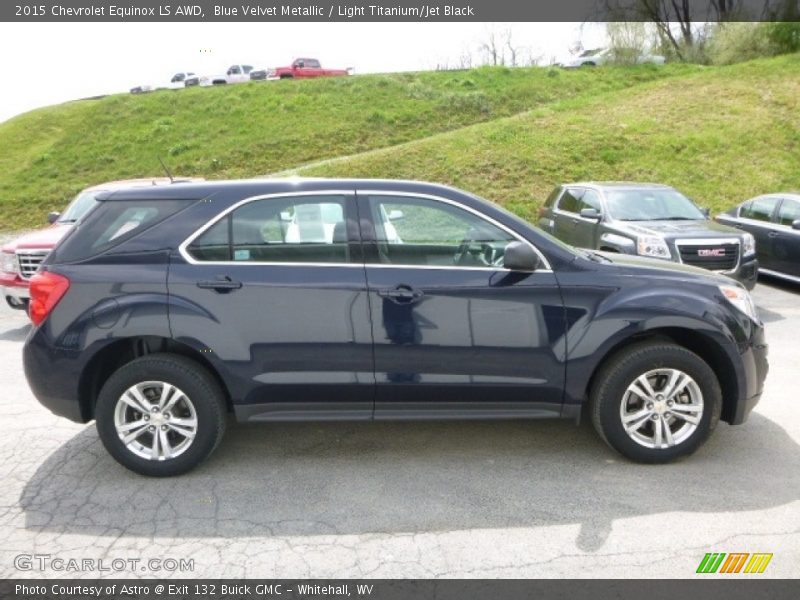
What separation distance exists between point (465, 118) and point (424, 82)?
5.02 metres

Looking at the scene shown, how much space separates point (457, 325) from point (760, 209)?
27.4 ft

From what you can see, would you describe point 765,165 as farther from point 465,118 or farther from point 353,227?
point 353,227

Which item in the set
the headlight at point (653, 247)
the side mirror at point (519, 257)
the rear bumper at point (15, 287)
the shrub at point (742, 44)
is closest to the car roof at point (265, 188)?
the side mirror at point (519, 257)

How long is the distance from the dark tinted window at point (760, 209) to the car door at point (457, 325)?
7.74m

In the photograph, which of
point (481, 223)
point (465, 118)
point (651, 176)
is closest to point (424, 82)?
point (465, 118)

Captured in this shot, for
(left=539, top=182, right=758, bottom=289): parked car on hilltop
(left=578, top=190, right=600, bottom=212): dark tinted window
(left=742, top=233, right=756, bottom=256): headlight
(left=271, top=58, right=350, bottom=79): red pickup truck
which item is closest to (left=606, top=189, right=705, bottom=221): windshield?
(left=539, top=182, right=758, bottom=289): parked car on hilltop

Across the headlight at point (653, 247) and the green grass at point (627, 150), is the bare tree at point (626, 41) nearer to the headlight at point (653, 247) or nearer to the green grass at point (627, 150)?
the green grass at point (627, 150)

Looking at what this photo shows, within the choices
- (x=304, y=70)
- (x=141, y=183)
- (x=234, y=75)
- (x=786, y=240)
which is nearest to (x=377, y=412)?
(x=141, y=183)

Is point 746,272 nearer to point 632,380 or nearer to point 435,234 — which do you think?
point 632,380

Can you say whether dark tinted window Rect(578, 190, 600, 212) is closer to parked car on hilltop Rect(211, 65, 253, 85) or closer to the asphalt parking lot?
the asphalt parking lot

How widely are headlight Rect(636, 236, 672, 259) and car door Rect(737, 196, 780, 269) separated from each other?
2.72 metres

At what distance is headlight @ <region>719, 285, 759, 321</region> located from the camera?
13.5 ft

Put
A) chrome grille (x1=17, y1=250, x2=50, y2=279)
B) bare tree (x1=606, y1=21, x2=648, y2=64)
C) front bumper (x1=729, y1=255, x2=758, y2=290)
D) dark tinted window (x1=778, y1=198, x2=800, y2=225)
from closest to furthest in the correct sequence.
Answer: chrome grille (x1=17, y1=250, x2=50, y2=279) < front bumper (x1=729, y1=255, x2=758, y2=290) < dark tinted window (x1=778, y1=198, x2=800, y2=225) < bare tree (x1=606, y1=21, x2=648, y2=64)

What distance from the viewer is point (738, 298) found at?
13.6 feet
